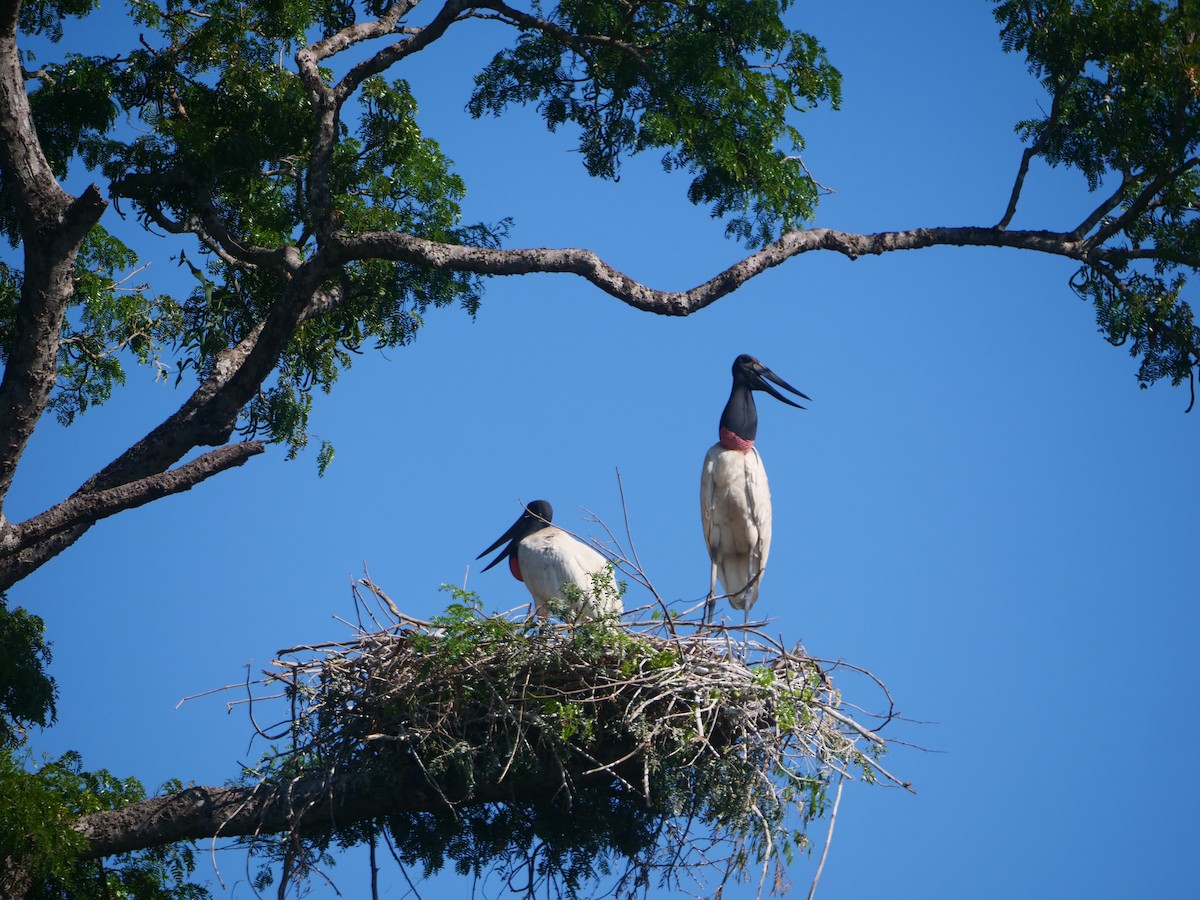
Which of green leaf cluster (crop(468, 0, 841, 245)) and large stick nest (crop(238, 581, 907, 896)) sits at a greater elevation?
green leaf cluster (crop(468, 0, 841, 245))

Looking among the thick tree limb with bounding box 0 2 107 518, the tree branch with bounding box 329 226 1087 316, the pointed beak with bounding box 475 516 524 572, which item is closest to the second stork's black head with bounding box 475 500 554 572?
the pointed beak with bounding box 475 516 524 572

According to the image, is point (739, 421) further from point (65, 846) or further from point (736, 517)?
point (65, 846)

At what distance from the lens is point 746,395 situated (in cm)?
1068

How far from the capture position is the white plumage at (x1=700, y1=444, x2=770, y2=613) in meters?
10.2

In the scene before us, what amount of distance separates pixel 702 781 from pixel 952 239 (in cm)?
382

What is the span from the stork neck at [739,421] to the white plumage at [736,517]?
8 cm

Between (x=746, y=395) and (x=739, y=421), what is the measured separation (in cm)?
26

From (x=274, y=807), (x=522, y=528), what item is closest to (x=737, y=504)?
(x=522, y=528)

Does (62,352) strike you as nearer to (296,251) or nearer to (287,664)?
(296,251)

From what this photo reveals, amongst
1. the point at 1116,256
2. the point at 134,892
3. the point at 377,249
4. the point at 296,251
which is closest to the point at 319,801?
the point at 134,892

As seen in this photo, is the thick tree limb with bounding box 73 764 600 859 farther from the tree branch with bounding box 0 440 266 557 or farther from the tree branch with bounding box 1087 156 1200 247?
the tree branch with bounding box 1087 156 1200 247

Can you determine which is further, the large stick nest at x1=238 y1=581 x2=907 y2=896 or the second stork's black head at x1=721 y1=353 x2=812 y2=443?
the second stork's black head at x1=721 y1=353 x2=812 y2=443

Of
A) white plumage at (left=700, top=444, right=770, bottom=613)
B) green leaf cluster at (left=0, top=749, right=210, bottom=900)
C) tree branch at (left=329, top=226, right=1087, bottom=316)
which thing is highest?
white plumage at (left=700, top=444, right=770, bottom=613)

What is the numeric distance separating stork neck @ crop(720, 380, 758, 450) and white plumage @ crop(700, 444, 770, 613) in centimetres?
8
